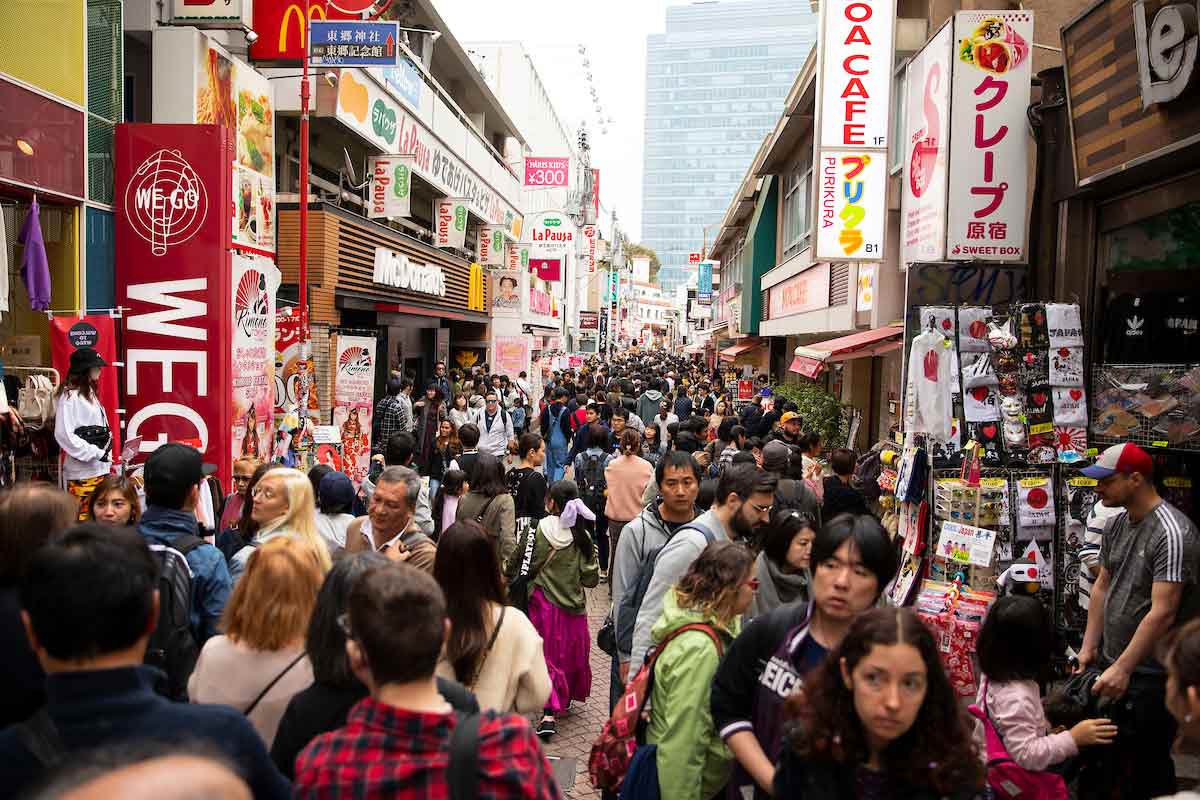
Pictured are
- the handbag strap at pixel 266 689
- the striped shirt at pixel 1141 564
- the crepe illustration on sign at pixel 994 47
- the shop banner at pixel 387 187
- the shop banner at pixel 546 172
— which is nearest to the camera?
the handbag strap at pixel 266 689

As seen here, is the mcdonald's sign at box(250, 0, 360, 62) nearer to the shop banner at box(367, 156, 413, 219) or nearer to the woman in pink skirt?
the shop banner at box(367, 156, 413, 219)

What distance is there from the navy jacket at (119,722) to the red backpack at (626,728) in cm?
162

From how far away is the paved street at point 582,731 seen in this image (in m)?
5.59

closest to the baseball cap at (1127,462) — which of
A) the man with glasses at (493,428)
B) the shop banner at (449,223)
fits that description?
the man with glasses at (493,428)

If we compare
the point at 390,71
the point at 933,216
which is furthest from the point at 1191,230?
the point at 390,71

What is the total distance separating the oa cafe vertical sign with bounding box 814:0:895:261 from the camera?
11.3 metres

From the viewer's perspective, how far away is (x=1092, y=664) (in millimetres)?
5207

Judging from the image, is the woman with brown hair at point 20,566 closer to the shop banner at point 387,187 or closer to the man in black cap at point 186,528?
the man in black cap at point 186,528

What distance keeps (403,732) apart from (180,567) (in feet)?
7.08

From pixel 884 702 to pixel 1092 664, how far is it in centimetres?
349

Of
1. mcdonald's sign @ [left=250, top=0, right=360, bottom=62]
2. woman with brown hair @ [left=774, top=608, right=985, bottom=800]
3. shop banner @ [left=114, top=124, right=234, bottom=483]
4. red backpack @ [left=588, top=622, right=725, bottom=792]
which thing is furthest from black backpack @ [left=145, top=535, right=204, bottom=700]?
mcdonald's sign @ [left=250, top=0, right=360, bottom=62]

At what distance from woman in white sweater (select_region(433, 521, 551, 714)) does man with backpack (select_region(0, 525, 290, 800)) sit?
1.30m

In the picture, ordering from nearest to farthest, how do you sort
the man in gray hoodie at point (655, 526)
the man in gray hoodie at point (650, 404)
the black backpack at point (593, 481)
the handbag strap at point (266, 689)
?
the handbag strap at point (266, 689)
the man in gray hoodie at point (655, 526)
the black backpack at point (593, 481)
the man in gray hoodie at point (650, 404)

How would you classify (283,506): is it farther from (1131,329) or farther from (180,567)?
(1131,329)
